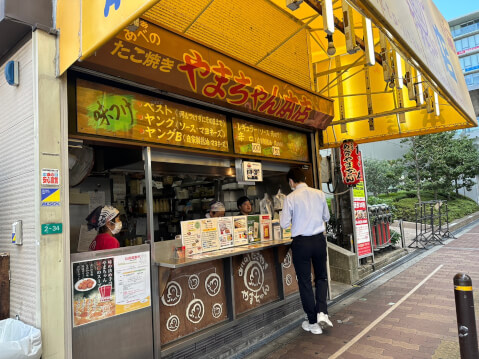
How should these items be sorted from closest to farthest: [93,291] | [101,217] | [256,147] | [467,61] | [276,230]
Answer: [93,291] < [101,217] < [256,147] < [276,230] < [467,61]

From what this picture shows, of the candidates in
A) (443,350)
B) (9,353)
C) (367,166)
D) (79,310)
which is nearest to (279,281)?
(443,350)

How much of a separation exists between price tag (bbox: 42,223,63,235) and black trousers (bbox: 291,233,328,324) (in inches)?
121

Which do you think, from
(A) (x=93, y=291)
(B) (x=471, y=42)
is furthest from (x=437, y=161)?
(B) (x=471, y=42)

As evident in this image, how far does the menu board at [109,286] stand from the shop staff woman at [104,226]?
354mm

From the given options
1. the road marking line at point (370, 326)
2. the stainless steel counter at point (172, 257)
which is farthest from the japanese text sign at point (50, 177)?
the road marking line at point (370, 326)

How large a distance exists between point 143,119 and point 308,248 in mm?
2825

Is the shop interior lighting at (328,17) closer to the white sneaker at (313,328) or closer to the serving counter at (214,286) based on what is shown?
the serving counter at (214,286)

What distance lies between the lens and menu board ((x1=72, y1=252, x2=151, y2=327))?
9.55ft

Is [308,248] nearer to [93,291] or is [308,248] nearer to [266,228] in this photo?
[266,228]

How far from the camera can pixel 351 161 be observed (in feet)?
22.9

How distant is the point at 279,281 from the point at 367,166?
2311 centimetres

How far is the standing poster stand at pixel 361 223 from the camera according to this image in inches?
300

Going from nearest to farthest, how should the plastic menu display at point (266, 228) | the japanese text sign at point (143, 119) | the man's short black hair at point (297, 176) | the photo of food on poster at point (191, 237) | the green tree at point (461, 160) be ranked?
the japanese text sign at point (143, 119)
the photo of food on poster at point (191, 237)
the man's short black hair at point (297, 176)
the plastic menu display at point (266, 228)
the green tree at point (461, 160)

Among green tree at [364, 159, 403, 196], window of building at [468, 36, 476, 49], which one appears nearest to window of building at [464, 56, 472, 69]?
window of building at [468, 36, 476, 49]
